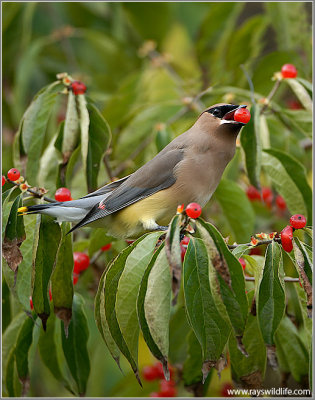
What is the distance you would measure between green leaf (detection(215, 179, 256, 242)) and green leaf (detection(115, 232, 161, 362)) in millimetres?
1206

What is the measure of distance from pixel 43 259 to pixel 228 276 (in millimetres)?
866

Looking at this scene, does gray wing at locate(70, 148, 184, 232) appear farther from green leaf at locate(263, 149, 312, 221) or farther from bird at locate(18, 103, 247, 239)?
green leaf at locate(263, 149, 312, 221)

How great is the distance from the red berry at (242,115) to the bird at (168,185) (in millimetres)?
55

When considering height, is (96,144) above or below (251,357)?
above

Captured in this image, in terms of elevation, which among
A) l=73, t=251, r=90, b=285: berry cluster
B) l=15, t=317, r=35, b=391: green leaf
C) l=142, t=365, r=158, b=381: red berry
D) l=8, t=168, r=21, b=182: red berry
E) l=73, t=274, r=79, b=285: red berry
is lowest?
l=142, t=365, r=158, b=381: red berry

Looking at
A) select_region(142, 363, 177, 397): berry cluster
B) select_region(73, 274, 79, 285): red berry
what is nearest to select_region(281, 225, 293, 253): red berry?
select_region(73, 274, 79, 285): red berry

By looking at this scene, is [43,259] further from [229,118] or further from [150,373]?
[150,373]

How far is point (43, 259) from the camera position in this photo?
2.67m

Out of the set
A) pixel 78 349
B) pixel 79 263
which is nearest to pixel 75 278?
pixel 79 263

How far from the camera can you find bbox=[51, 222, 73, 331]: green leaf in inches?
107

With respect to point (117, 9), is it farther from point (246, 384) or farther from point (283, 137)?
point (246, 384)

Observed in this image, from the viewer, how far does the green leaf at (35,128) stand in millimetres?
3176

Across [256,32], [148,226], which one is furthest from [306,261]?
[256,32]

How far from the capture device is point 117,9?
615cm
